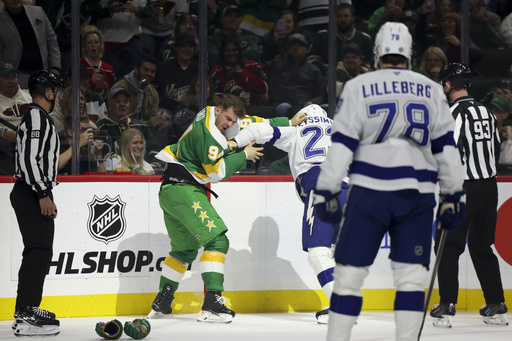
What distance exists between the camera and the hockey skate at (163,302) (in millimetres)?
5566

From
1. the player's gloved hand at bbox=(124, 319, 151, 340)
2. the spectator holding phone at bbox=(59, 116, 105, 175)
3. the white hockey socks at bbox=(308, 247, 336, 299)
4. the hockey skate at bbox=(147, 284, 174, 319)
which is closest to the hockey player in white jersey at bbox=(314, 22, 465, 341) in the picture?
the player's gloved hand at bbox=(124, 319, 151, 340)

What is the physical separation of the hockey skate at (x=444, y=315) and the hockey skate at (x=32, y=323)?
92.8 inches

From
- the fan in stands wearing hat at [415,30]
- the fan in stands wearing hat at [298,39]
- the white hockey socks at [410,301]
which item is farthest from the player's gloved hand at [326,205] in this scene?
the fan in stands wearing hat at [415,30]

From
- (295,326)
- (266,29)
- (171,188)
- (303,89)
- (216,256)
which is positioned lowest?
(295,326)

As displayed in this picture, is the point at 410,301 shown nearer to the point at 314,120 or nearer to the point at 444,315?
the point at 444,315

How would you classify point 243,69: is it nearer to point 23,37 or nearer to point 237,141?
point 237,141

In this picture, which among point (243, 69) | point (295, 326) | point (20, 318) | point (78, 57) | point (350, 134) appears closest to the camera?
point (350, 134)

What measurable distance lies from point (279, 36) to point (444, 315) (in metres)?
2.66

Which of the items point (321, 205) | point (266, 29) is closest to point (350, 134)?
point (321, 205)

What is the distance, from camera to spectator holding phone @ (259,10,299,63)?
22.0 feet

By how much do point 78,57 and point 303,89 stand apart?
5.83 feet

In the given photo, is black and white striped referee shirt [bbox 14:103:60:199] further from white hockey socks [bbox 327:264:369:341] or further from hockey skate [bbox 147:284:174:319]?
white hockey socks [bbox 327:264:369:341]

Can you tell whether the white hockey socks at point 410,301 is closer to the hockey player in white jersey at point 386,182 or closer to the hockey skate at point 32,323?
the hockey player in white jersey at point 386,182

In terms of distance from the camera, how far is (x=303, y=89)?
262 inches
